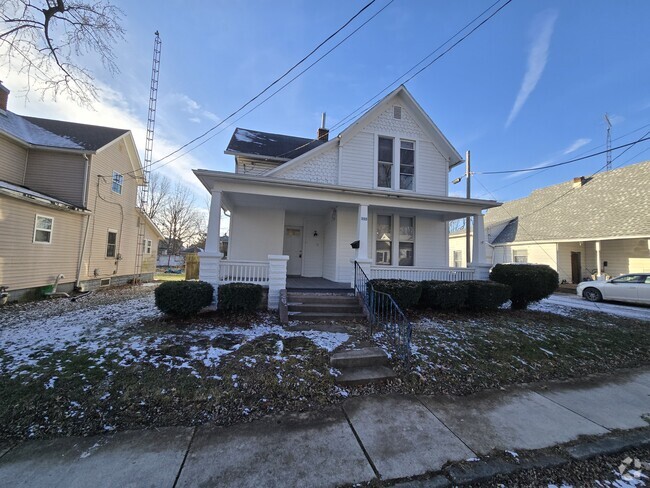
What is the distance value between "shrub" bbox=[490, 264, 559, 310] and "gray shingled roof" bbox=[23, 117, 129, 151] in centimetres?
1623

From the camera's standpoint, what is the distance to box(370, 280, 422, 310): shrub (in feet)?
22.7

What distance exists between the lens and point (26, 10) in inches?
248

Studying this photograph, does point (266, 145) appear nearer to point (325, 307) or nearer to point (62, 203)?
point (62, 203)

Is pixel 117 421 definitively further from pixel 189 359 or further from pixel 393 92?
pixel 393 92

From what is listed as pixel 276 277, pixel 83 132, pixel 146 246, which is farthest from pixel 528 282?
pixel 146 246

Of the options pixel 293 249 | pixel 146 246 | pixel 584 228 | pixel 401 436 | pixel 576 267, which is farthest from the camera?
pixel 146 246

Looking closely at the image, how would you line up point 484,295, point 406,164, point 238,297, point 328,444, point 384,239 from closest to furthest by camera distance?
point 328,444 < point 238,297 < point 484,295 < point 384,239 < point 406,164

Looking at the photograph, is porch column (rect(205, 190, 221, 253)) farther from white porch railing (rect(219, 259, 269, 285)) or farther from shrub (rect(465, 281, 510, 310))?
shrub (rect(465, 281, 510, 310))

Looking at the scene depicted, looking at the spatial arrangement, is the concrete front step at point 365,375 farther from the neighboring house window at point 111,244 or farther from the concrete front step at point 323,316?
the neighboring house window at point 111,244

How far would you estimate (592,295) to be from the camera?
39.8ft

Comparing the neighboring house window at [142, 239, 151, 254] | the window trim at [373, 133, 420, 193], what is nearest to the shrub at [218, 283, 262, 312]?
the window trim at [373, 133, 420, 193]

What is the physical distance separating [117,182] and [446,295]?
1553 cm

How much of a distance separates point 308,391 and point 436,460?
161 cm

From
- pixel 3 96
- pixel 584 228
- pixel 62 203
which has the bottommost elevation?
pixel 62 203
